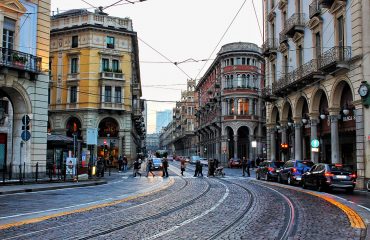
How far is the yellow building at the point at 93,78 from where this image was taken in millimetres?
55250

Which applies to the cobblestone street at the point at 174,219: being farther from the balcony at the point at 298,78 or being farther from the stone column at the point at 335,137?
the balcony at the point at 298,78

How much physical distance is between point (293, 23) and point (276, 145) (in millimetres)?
13682

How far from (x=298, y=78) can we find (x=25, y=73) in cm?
2005

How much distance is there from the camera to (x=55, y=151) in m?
37.2

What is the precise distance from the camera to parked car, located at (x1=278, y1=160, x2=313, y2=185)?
91.3 ft

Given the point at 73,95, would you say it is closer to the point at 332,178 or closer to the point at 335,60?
the point at 335,60

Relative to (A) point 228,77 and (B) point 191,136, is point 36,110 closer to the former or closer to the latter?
(A) point 228,77

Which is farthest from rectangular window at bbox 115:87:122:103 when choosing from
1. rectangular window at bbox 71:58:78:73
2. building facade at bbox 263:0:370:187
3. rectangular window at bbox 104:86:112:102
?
building facade at bbox 263:0:370:187

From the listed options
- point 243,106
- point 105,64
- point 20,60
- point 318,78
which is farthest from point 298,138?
point 243,106

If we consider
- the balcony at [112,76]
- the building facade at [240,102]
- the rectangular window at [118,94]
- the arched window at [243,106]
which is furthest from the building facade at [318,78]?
the arched window at [243,106]

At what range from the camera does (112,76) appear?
2200 inches

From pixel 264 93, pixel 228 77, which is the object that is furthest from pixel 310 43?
pixel 228 77

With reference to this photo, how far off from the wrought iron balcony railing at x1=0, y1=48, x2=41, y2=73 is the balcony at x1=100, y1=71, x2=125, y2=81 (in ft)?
90.7

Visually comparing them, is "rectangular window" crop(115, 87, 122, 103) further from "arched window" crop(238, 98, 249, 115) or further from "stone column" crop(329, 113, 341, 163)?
"stone column" crop(329, 113, 341, 163)
